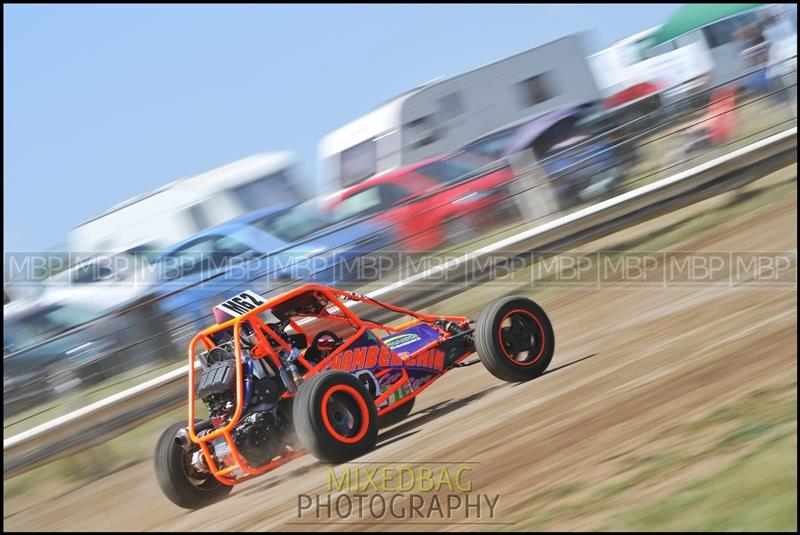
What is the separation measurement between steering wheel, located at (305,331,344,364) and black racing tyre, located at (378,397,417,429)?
0.80 metres

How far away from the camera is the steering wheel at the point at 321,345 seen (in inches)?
258

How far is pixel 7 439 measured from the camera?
8.13m

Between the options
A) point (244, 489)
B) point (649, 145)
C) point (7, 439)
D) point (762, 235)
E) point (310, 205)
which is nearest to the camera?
point (244, 489)

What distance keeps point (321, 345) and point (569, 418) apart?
172 cm

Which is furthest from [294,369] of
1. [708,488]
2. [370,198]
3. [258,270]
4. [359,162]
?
[359,162]

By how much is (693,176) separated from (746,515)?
24.1 ft

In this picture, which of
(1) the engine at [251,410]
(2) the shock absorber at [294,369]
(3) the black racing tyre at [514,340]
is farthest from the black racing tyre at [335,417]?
(3) the black racing tyre at [514,340]

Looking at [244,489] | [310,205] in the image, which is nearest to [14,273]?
[310,205]

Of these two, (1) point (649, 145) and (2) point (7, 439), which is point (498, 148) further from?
(2) point (7, 439)

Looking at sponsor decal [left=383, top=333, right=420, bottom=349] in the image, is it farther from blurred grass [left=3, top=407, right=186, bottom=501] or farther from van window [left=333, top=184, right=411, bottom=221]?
van window [left=333, top=184, right=411, bottom=221]

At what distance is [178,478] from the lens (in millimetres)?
6062

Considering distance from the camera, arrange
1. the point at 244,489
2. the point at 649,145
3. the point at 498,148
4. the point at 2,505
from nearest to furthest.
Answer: the point at 244,489 → the point at 2,505 → the point at 649,145 → the point at 498,148

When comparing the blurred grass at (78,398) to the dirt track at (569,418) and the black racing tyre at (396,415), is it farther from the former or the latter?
the black racing tyre at (396,415)

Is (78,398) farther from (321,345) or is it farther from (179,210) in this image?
(179,210)
